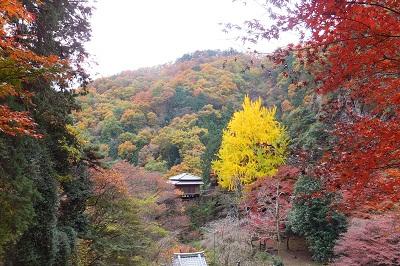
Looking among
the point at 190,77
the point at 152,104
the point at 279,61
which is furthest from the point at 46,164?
the point at 190,77

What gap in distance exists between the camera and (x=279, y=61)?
469 centimetres

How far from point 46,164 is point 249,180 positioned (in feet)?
49.9

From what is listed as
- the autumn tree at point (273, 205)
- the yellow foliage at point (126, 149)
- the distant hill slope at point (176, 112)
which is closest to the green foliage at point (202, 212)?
the distant hill slope at point (176, 112)

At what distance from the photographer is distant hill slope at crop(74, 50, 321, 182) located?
1220 inches

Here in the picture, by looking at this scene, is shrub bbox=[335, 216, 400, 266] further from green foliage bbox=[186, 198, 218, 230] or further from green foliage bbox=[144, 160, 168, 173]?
green foliage bbox=[144, 160, 168, 173]

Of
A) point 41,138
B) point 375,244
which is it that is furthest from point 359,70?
point 375,244

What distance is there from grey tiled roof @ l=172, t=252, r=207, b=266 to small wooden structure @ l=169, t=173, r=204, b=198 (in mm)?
11419

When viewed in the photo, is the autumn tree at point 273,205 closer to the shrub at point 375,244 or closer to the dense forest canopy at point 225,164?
the dense forest canopy at point 225,164

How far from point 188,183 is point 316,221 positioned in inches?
485

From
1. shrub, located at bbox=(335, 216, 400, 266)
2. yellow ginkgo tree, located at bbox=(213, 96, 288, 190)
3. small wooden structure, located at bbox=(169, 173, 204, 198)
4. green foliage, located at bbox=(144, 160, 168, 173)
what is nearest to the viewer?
shrub, located at bbox=(335, 216, 400, 266)

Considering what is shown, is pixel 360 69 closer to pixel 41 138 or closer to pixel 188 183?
pixel 41 138

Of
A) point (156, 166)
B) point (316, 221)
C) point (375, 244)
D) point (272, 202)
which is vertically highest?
point (156, 166)

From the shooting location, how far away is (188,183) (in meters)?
27.2

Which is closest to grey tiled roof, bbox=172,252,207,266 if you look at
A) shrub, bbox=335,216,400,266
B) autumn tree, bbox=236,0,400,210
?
shrub, bbox=335,216,400,266
